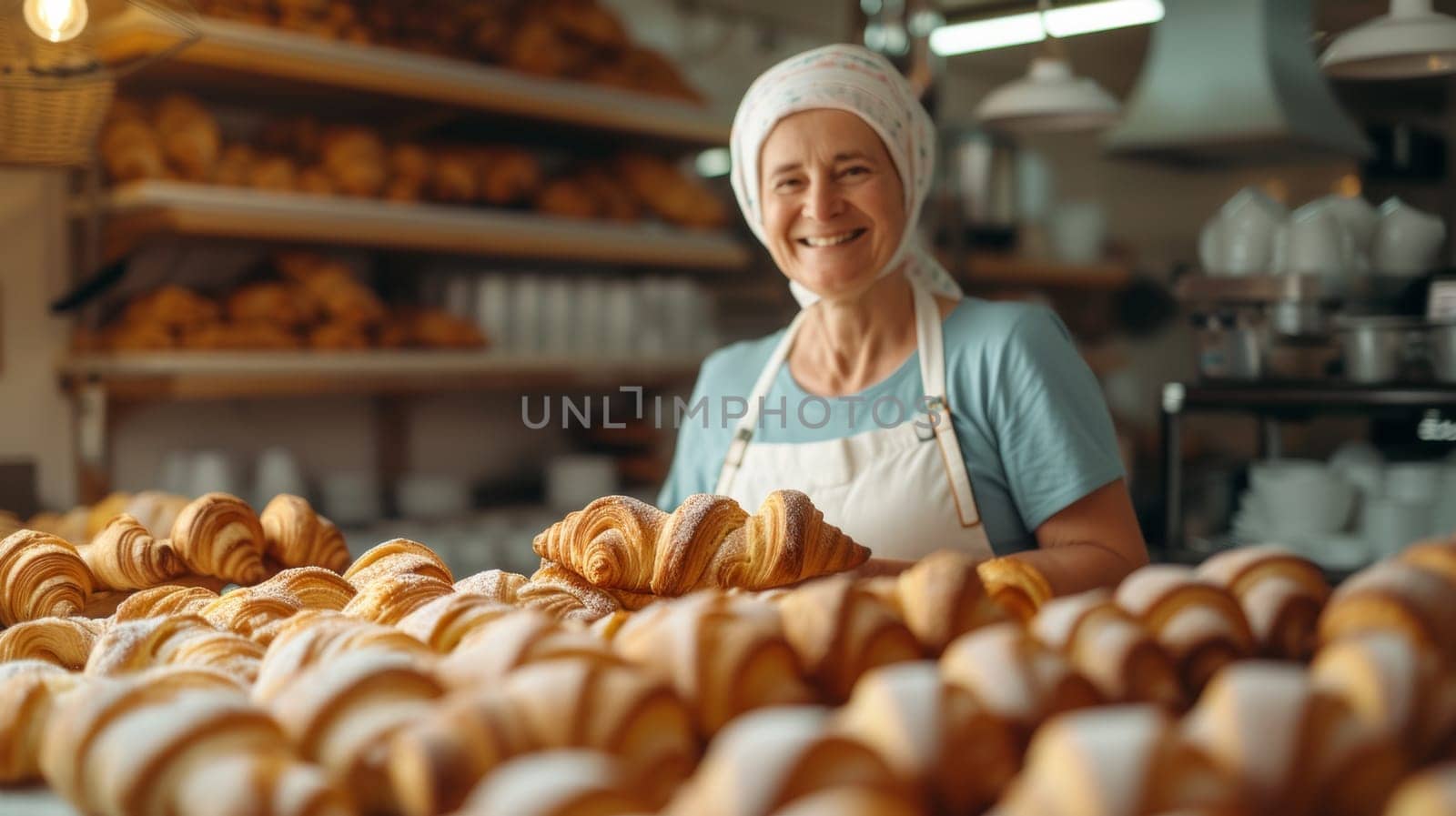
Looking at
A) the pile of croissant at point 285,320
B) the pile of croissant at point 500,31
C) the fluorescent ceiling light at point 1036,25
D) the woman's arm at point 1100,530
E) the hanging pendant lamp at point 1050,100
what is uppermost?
the fluorescent ceiling light at point 1036,25

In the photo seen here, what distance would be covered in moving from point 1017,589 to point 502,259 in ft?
11.3

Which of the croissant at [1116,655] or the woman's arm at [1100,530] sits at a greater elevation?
the croissant at [1116,655]

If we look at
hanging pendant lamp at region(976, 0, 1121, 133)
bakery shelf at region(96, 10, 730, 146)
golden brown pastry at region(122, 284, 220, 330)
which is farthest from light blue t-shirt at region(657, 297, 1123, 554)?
hanging pendant lamp at region(976, 0, 1121, 133)

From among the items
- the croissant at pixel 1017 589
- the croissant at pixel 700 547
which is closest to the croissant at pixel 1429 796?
the croissant at pixel 1017 589

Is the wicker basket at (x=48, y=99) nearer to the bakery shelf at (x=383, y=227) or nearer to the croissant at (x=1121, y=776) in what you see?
the bakery shelf at (x=383, y=227)

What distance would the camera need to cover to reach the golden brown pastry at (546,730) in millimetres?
556

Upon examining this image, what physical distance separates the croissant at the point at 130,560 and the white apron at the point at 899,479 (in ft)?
2.85

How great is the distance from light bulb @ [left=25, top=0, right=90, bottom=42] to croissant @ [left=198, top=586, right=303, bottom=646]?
1.12 m

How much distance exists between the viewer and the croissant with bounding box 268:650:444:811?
0.60 m

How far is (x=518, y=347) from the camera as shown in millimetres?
3688

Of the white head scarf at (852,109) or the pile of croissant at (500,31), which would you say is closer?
the white head scarf at (852,109)

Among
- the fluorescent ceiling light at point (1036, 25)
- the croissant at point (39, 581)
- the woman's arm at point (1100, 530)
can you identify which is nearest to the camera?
the croissant at point (39, 581)

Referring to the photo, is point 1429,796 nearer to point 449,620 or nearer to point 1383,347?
point 449,620

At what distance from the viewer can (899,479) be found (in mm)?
1801
